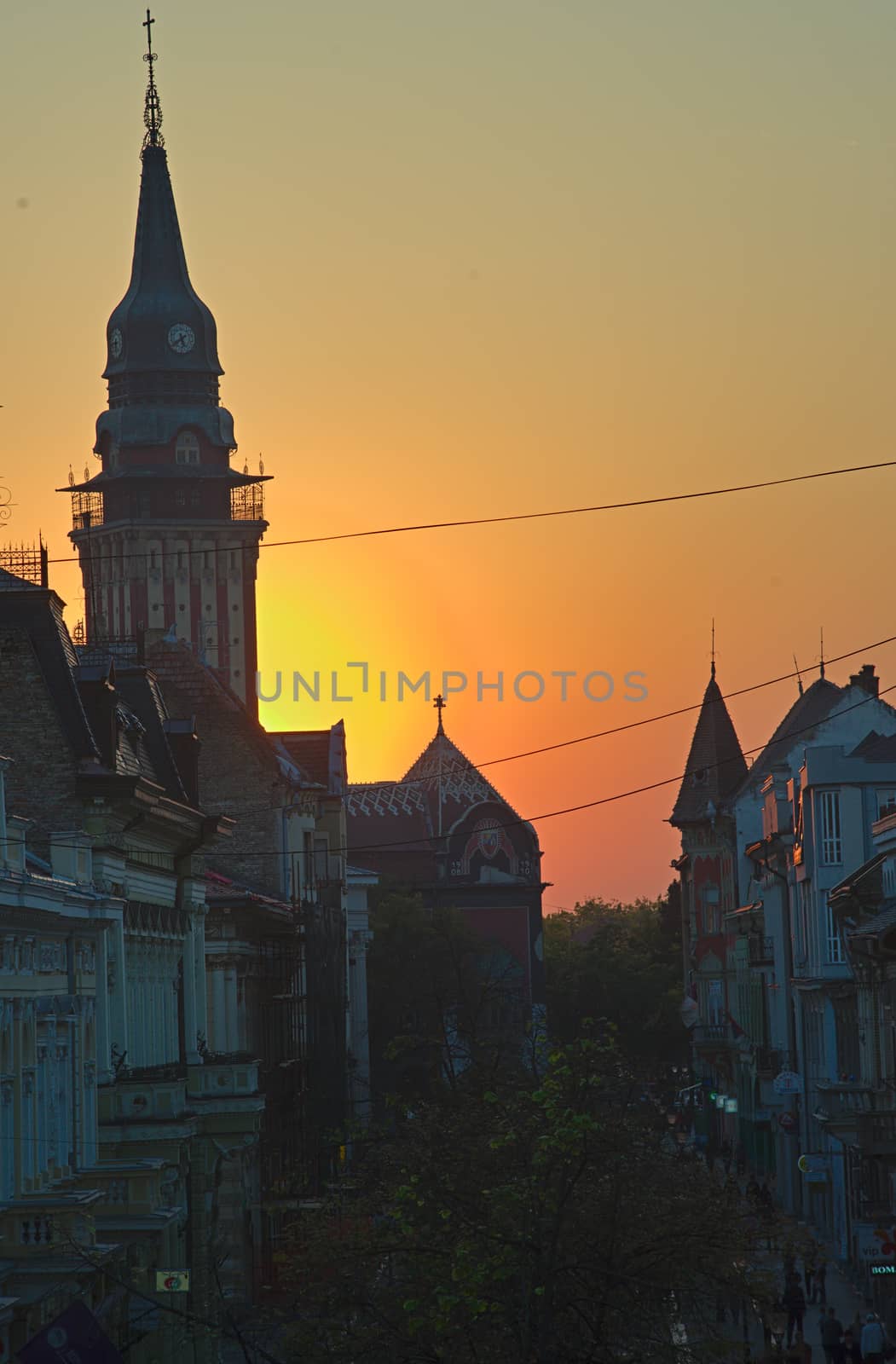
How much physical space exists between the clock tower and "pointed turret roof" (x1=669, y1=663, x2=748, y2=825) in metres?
20.0

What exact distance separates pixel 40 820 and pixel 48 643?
3051 mm

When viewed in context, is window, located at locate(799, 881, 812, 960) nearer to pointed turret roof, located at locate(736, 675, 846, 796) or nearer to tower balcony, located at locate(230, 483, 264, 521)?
pointed turret roof, located at locate(736, 675, 846, 796)

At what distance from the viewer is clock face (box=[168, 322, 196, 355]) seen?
395 ft

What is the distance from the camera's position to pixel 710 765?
347 feet

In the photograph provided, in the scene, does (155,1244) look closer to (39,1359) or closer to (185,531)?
(39,1359)

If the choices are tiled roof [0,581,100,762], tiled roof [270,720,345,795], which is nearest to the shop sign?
tiled roof [0,581,100,762]

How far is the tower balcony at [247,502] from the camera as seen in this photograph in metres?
120

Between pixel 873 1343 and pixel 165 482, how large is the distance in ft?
268

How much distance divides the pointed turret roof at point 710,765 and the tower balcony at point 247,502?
22.3m

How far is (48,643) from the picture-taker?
1718 inches

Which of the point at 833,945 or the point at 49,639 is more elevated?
the point at 49,639

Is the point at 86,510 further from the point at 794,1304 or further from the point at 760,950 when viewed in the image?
the point at 794,1304

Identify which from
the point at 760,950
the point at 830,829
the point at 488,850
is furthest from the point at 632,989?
the point at 830,829

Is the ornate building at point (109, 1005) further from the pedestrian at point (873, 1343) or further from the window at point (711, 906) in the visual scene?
the window at point (711, 906)
